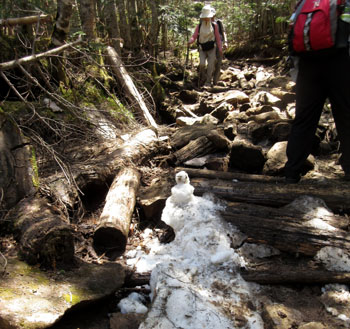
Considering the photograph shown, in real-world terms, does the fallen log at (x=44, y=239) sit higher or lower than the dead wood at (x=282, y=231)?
higher

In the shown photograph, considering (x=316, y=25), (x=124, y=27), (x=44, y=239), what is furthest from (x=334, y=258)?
(x=124, y=27)

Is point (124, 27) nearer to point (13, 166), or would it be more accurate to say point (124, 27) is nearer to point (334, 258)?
point (13, 166)

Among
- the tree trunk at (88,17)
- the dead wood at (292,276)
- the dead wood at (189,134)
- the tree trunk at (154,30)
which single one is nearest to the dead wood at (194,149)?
the dead wood at (189,134)

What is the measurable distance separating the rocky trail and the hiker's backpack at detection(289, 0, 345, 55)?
1.51 m

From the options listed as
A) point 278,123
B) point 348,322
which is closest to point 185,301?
point 348,322

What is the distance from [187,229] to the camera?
126 inches

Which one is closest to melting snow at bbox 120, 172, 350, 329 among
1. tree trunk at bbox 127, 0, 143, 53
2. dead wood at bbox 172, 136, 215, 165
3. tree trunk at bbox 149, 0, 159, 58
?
dead wood at bbox 172, 136, 215, 165

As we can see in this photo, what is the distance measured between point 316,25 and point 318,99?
0.81 metres

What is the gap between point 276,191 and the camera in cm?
357

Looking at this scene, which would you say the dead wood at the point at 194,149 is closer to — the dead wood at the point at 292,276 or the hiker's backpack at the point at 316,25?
the hiker's backpack at the point at 316,25

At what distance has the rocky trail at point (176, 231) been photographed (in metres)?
2.29

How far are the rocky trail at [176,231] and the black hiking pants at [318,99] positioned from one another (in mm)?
363

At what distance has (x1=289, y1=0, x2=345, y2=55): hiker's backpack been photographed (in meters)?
3.04

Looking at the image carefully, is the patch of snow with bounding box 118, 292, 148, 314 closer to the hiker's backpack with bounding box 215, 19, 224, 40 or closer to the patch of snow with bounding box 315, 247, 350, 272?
the patch of snow with bounding box 315, 247, 350, 272
